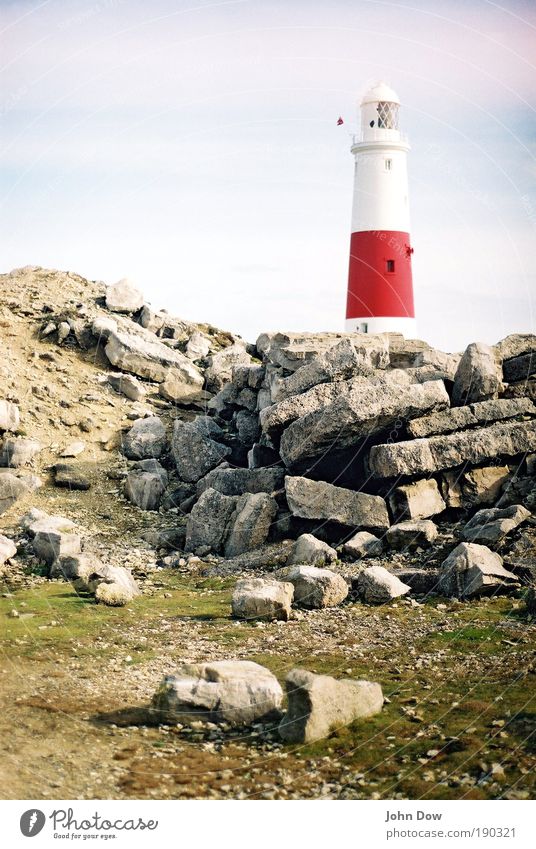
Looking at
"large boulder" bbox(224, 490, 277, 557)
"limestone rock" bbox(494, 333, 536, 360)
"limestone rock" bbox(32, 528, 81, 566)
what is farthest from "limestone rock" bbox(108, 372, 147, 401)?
"limestone rock" bbox(494, 333, 536, 360)

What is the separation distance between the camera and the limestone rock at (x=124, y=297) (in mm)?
33094

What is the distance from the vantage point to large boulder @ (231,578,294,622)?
16266 millimetres

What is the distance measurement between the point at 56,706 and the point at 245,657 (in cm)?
306

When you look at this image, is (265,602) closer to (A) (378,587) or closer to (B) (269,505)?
(A) (378,587)

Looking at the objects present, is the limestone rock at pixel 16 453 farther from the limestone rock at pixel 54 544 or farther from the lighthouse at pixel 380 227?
the lighthouse at pixel 380 227

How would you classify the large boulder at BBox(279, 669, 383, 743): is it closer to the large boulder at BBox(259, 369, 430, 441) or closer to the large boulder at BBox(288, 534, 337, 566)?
the large boulder at BBox(288, 534, 337, 566)

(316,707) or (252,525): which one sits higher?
(252,525)

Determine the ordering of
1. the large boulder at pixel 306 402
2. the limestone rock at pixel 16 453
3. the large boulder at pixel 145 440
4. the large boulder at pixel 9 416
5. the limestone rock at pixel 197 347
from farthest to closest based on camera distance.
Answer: the limestone rock at pixel 197 347 < the large boulder at pixel 145 440 < the large boulder at pixel 9 416 < the limestone rock at pixel 16 453 < the large boulder at pixel 306 402

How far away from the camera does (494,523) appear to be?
60.9ft

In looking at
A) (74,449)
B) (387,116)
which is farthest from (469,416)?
(387,116)

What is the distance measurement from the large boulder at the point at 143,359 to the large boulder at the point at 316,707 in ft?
59.7

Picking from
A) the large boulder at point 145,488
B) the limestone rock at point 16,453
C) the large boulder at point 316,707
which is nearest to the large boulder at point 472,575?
the large boulder at point 316,707

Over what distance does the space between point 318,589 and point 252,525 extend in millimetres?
4069
